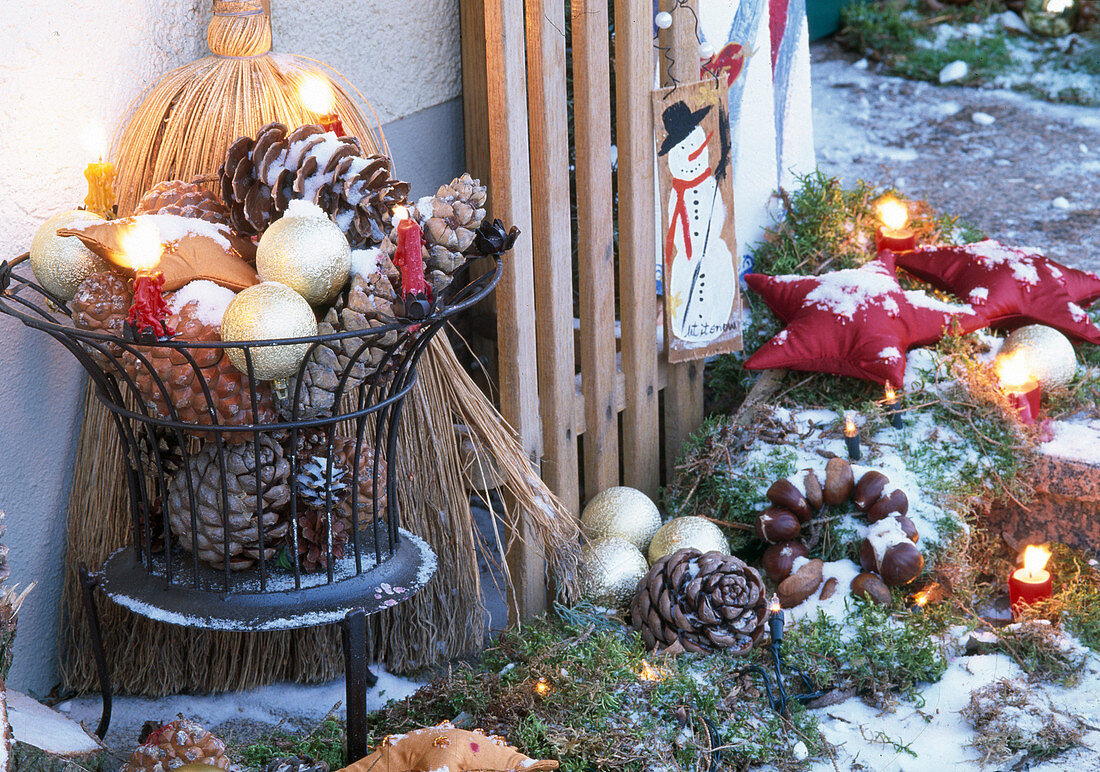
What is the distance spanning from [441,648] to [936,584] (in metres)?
1.06

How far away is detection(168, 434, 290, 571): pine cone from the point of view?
1.62 meters

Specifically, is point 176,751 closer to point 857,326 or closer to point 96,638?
point 96,638

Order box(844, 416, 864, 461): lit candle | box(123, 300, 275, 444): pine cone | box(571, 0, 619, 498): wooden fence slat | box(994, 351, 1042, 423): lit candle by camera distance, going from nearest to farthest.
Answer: box(123, 300, 275, 444): pine cone, box(571, 0, 619, 498): wooden fence slat, box(844, 416, 864, 461): lit candle, box(994, 351, 1042, 423): lit candle

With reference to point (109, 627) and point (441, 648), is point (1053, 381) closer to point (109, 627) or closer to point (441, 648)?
point (441, 648)

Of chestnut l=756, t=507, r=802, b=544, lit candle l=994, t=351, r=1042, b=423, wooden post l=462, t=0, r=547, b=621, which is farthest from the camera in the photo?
lit candle l=994, t=351, r=1042, b=423

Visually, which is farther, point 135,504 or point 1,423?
point 1,423

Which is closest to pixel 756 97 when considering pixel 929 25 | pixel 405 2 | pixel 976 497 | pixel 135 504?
pixel 405 2

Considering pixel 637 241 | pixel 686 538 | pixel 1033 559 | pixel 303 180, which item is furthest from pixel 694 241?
pixel 303 180

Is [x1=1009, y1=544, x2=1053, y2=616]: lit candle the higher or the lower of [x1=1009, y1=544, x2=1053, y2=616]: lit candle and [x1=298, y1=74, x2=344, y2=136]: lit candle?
the lower

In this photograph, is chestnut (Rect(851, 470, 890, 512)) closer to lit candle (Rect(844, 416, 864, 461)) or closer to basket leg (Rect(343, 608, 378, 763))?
lit candle (Rect(844, 416, 864, 461))

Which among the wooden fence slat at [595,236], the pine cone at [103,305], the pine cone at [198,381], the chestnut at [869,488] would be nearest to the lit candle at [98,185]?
the pine cone at [103,305]

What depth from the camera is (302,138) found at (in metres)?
1.64

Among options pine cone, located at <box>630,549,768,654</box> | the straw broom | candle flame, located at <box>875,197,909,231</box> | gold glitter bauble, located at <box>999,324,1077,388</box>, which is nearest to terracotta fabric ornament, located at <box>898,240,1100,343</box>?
gold glitter bauble, located at <box>999,324,1077,388</box>

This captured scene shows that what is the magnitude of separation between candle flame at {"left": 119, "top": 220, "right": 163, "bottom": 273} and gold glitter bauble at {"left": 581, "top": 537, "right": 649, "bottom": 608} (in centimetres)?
113
